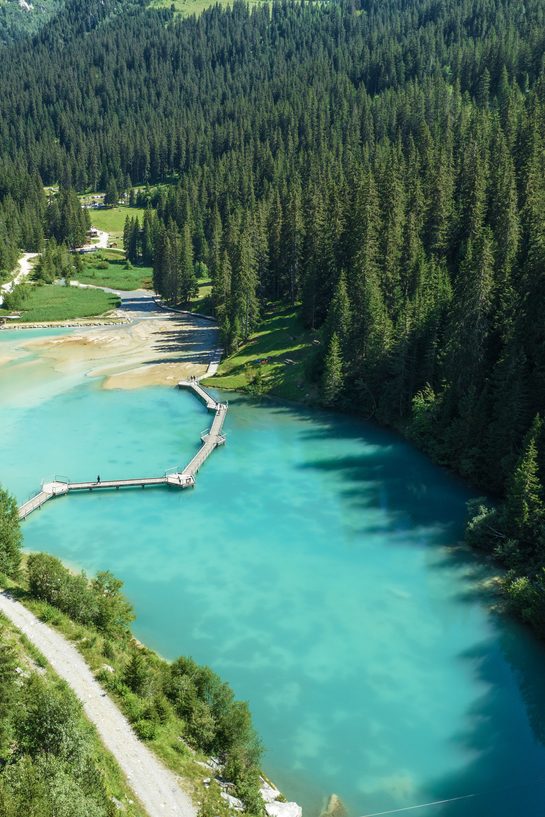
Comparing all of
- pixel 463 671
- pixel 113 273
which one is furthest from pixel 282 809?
pixel 113 273

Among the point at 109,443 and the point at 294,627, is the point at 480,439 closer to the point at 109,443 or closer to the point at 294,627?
the point at 294,627

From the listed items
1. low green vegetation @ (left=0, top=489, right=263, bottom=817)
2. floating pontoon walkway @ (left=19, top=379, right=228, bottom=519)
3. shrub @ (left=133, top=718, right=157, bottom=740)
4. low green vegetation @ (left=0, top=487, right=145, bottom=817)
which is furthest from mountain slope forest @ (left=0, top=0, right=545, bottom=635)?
low green vegetation @ (left=0, top=487, right=145, bottom=817)

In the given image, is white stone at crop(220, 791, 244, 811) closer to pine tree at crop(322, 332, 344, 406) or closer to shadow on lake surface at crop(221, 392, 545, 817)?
shadow on lake surface at crop(221, 392, 545, 817)

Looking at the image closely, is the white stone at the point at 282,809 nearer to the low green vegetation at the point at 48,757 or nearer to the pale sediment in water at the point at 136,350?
the low green vegetation at the point at 48,757

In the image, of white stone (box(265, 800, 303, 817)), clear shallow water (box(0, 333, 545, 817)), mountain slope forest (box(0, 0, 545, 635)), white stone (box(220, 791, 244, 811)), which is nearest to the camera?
white stone (box(220, 791, 244, 811))

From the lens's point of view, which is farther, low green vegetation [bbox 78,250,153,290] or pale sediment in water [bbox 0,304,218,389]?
low green vegetation [bbox 78,250,153,290]

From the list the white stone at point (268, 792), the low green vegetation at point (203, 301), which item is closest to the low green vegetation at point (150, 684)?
the white stone at point (268, 792)

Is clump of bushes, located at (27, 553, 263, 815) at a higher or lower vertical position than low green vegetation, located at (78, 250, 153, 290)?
lower

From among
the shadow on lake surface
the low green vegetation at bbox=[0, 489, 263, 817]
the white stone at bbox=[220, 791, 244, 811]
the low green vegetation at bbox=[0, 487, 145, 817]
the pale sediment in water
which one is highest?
the pale sediment in water
